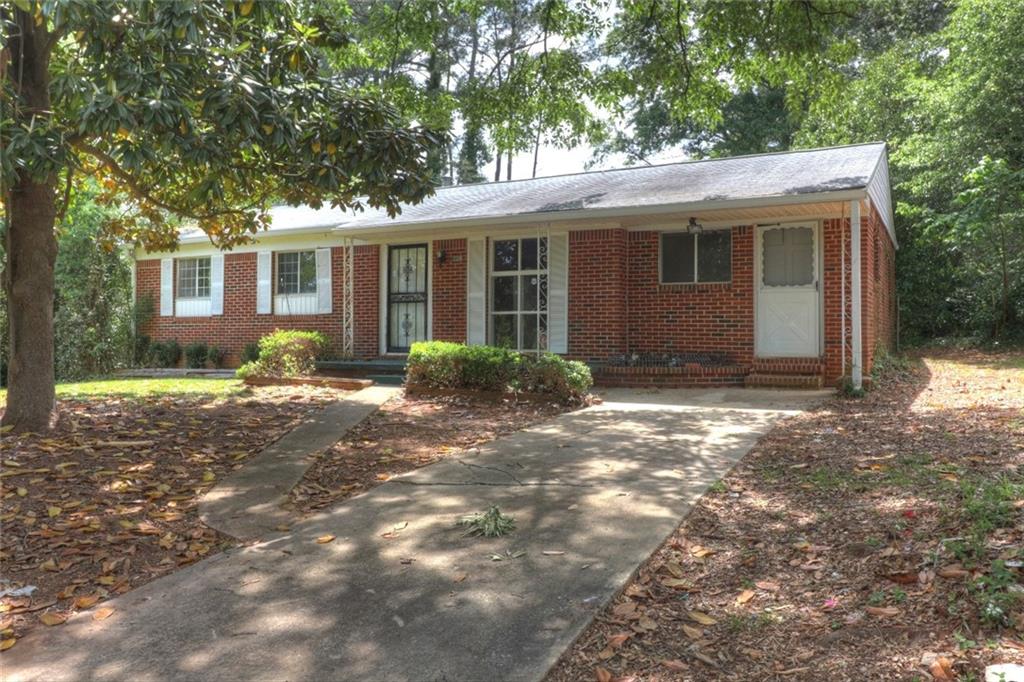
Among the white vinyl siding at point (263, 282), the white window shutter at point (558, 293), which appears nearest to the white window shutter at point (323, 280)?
the white vinyl siding at point (263, 282)

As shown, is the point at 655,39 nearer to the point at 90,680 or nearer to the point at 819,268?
the point at 819,268

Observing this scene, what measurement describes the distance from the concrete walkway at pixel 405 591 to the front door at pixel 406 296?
344 inches

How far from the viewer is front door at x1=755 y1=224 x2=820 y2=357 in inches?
442

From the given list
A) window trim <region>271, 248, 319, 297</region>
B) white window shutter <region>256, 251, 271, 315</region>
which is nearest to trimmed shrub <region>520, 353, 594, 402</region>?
window trim <region>271, 248, 319, 297</region>

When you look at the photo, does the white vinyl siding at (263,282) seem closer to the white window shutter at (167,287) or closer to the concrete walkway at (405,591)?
the white window shutter at (167,287)

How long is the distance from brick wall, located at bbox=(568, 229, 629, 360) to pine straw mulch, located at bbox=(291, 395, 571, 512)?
3.43 meters

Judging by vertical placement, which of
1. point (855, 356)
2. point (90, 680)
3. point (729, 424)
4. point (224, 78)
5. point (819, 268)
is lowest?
point (90, 680)

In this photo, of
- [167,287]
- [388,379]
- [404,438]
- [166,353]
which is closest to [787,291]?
[388,379]

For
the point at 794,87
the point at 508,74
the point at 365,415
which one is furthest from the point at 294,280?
the point at 794,87

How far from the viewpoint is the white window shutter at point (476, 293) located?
13375 mm

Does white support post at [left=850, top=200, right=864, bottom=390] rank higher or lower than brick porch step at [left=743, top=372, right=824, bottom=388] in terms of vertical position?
higher

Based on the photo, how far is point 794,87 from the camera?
421 inches

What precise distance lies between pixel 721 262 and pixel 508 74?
453cm

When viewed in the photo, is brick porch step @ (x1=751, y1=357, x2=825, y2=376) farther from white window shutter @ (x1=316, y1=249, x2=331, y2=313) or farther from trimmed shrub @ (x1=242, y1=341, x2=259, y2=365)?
trimmed shrub @ (x1=242, y1=341, x2=259, y2=365)
